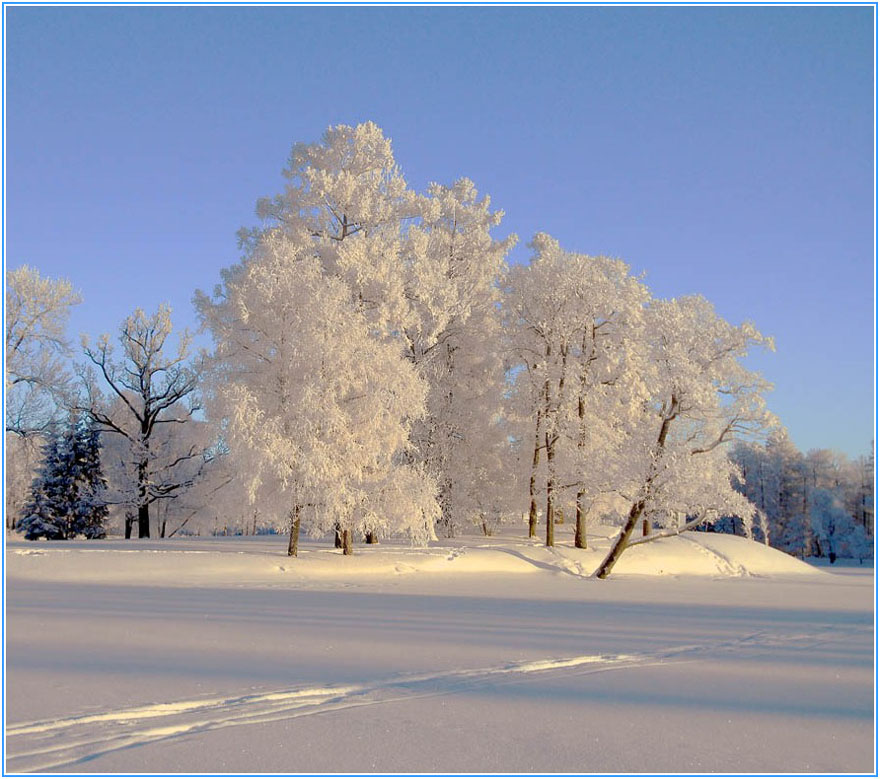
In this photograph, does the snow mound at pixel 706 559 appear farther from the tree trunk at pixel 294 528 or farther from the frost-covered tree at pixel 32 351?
the frost-covered tree at pixel 32 351

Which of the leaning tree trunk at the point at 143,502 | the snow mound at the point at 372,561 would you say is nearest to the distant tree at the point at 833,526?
the snow mound at the point at 372,561

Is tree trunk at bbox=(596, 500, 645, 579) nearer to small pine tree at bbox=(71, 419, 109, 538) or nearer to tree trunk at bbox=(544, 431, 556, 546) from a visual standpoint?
tree trunk at bbox=(544, 431, 556, 546)

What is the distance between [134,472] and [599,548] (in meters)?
22.6

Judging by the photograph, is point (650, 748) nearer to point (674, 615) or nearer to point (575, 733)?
point (575, 733)

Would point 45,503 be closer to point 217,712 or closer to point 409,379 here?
point 409,379

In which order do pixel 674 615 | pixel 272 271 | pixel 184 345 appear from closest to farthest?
1. pixel 674 615
2. pixel 272 271
3. pixel 184 345

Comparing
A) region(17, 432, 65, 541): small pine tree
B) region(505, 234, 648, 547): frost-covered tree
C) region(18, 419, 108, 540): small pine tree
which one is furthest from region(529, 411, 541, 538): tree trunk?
region(17, 432, 65, 541): small pine tree

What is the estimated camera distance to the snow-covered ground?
557cm

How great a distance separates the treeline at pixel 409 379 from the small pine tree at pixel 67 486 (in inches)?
119

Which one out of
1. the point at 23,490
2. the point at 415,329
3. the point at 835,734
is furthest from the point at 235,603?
the point at 23,490

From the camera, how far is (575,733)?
604 centimetres

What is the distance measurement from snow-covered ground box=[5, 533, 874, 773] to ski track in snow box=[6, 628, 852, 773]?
3cm

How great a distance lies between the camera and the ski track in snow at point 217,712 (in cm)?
552

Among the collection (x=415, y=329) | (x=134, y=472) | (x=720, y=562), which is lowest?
(x=720, y=562)
